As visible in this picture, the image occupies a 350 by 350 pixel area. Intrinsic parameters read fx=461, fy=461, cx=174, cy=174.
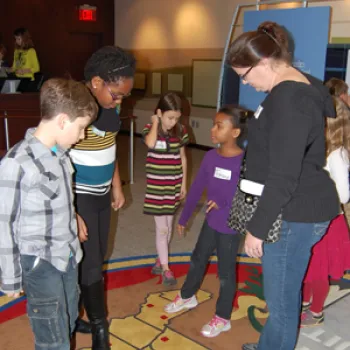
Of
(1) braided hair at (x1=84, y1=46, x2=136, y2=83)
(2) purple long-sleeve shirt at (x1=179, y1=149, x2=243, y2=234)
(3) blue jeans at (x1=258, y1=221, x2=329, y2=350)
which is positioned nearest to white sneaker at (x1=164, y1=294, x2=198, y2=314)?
(2) purple long-sleeve shirt at (x1=179, y1=149, x2=243, y2=234)

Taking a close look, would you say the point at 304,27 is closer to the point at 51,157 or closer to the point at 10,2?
the point at 51,157

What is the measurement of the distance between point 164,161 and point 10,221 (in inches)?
61.4

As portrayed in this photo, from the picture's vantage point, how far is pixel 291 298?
1.88m

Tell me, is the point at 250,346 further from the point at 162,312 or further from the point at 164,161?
the point at 164,161

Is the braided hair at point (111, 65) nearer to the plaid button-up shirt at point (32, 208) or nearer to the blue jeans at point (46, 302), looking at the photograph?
the plaid button-up shirt at point (32, 208)

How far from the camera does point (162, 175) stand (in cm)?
310

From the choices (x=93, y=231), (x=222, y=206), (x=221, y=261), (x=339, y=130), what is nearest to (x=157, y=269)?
(x=221, y=261)

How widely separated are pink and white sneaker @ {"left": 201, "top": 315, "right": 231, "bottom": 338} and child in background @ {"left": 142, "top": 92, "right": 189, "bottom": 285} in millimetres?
651

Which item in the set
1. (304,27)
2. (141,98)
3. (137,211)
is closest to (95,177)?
(137,211)

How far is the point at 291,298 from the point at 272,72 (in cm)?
91

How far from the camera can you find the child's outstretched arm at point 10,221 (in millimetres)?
1615

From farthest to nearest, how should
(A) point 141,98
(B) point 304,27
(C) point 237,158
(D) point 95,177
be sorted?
(A) point 141,98
(B) point 304,27
(C) point 237,158
(D) point 95,177

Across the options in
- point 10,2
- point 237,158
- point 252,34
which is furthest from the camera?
point 10,2

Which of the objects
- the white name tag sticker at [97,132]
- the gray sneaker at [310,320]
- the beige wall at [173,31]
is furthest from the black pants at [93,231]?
the beige wall at [173,31]
